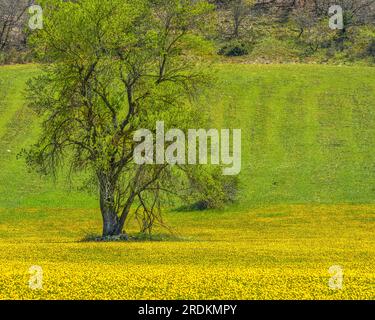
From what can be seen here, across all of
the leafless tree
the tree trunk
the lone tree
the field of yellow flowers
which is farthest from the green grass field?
the leafless tree

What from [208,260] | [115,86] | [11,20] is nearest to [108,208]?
[115,86]

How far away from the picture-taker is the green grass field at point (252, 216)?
75.9ft

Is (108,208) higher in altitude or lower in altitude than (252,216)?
higher

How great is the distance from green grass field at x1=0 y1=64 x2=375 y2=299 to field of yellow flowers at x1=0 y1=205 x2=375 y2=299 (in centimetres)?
7

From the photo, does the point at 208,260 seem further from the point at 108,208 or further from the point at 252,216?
the point at 252,216

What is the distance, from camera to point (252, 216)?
62531 millimetres

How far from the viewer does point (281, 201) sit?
224 feet

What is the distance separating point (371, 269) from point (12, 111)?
7963 centimetres

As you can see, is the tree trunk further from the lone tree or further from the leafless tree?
the leafless tree

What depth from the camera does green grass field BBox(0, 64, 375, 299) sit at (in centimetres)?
2314

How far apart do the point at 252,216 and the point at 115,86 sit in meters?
22.2

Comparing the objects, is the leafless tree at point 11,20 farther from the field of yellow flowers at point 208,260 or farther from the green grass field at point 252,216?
the field of yellow flowers at point 208,260

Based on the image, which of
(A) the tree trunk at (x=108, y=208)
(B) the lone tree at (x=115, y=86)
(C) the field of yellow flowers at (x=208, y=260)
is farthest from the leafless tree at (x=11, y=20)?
(A) the tree trunk at (x=108, y=208)
